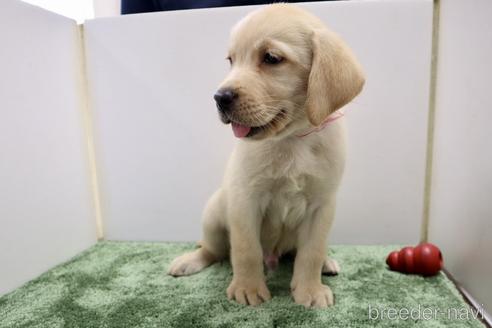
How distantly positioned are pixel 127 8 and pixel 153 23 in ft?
2.11

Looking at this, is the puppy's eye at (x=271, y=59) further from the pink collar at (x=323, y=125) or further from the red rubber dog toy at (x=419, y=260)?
the red rubber dog toy at (x=419, y=260)

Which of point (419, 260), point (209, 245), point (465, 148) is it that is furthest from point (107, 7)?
point (419, 260)

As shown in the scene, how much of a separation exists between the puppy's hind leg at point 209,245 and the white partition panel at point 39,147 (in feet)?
2.18

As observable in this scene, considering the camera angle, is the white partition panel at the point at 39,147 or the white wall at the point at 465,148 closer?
the white wall at the point at 465,148

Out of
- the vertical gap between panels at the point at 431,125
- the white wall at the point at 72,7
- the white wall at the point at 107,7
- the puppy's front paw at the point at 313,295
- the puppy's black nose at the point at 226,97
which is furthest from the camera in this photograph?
the white wall at the point at 107,7

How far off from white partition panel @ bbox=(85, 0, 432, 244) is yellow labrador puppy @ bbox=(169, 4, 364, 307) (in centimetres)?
43

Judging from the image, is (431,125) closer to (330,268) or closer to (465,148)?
(465,148)

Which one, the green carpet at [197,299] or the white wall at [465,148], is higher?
the white wall at [465,148]

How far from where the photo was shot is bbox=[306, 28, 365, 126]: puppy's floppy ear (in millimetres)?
1321

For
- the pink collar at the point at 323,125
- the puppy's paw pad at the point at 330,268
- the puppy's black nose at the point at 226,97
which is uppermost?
the puppy's black nose at the point at 226,97

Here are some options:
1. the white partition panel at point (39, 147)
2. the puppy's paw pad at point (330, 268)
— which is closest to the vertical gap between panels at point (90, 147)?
the white partition panel at point (39, 147)

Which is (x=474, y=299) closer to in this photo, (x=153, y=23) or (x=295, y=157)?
(x=295, y=157)

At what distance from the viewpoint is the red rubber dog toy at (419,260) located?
1.74 metres

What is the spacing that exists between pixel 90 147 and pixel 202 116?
0.74 meters
